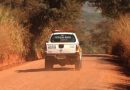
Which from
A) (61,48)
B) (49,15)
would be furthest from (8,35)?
(49,15)

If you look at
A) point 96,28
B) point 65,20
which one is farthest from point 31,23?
point 96,28

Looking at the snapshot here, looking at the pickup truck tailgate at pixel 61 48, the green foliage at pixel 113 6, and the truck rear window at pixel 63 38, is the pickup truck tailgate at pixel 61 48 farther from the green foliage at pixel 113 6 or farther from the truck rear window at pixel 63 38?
the green foliage at pixel 113 6

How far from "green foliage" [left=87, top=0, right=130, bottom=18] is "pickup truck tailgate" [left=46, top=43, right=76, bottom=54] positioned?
20.3m

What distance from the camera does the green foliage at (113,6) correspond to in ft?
157

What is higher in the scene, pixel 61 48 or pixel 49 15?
pixel 49 15

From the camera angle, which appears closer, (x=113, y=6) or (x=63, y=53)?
(x=63, y=53)

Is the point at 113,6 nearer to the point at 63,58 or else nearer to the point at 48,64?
the point at 48,64

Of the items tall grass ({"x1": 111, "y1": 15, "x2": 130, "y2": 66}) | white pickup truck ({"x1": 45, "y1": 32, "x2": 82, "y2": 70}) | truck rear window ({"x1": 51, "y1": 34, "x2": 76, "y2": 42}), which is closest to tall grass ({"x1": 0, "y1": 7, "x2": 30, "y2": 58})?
truck rear window ({"x1": 51, "y1": 34, "x2": 76, "y2": 42})

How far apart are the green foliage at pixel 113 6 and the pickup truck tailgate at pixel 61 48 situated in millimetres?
20250

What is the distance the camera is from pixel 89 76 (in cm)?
2419

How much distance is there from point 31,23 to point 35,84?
3136 cm

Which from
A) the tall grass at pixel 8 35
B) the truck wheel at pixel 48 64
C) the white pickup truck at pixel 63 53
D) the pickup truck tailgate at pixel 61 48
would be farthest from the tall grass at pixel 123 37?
the tall grass at pixel 8 35

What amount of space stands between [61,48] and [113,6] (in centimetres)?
A: 2126

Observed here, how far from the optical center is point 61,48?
28078 mm
